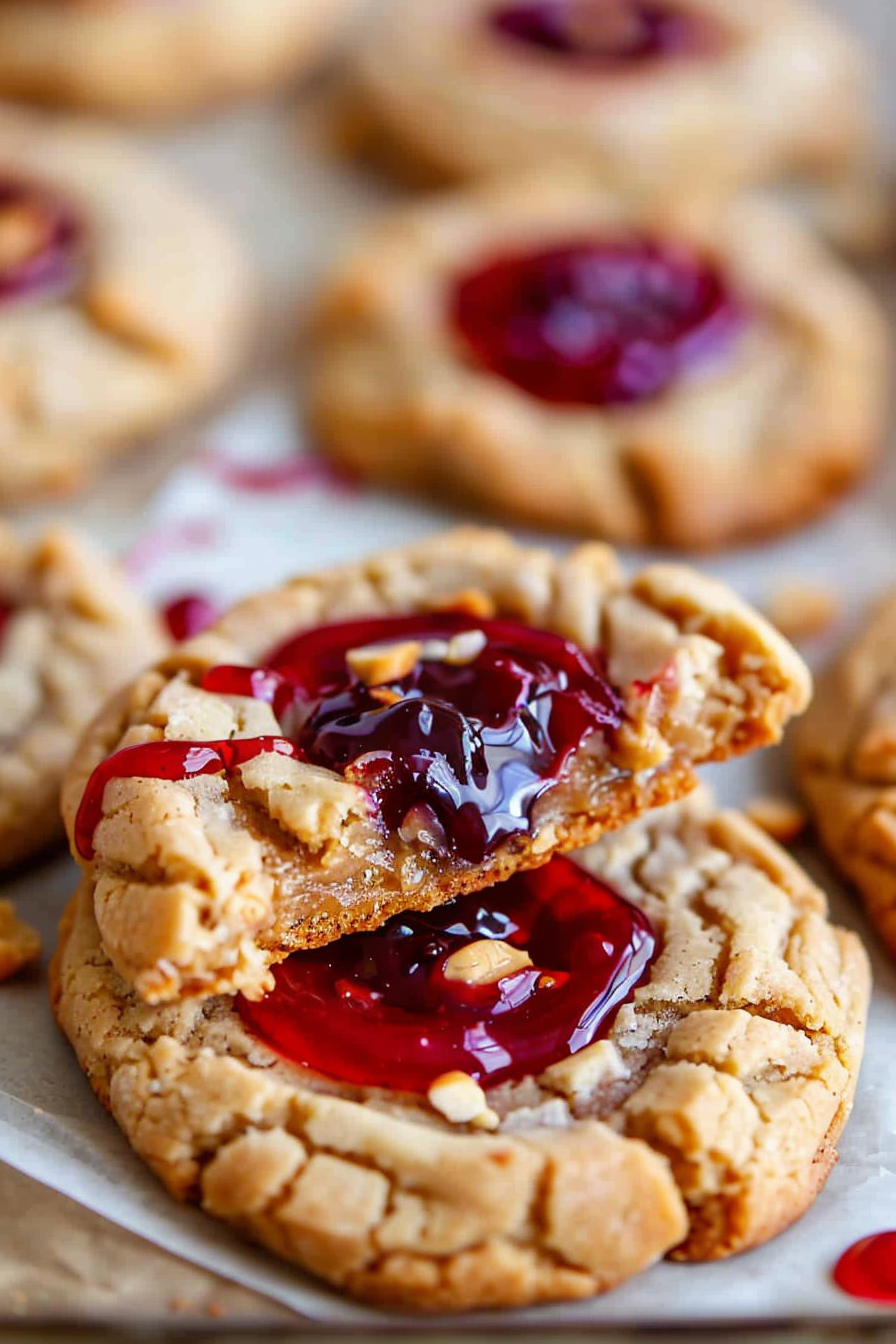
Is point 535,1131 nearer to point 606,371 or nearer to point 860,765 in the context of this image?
point 860,765

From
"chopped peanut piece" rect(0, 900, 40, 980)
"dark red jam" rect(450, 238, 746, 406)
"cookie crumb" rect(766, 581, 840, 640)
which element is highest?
"dark red jam" rect(450, 238, 746, 406)

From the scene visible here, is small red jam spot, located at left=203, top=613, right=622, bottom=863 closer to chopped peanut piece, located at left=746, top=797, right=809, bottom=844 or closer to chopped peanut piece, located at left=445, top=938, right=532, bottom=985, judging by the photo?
chopped peanut piece, located at left=445, top=938, right=532, bottom=985

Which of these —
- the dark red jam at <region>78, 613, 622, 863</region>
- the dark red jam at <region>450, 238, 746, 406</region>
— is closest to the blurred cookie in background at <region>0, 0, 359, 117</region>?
the dark red jam at <region>450, 238, 746, 406</region>

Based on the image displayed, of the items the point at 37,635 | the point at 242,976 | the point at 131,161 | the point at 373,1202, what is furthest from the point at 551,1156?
the point at 131,161

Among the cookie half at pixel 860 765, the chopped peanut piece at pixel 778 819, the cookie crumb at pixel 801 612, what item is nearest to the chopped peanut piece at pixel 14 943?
the chopped peanut piece at pixel 778 819

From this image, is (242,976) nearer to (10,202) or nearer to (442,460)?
(442,460)

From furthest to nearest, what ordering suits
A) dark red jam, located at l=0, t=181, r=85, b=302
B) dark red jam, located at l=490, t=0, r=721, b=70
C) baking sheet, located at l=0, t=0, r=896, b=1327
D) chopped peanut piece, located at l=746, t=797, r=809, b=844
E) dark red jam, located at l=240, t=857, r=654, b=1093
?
dark red jam, located at l=490, t=0, r=721, b=70, dark red jam, located at l=0, t=181, r=85, b=302, chopped peanut piece, located at l=746, t=797, r=809, b=844, dark red jam, located at l=240, t=857, r=654, b=1093, baking sheet, located at l=0, t=0, r=896, b=1327
